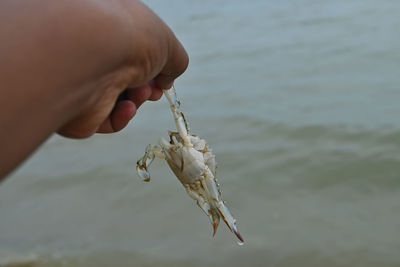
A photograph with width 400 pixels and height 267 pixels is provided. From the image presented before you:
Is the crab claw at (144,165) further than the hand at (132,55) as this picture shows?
Yes

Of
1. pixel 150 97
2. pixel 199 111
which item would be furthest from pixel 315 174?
pixel 150 97

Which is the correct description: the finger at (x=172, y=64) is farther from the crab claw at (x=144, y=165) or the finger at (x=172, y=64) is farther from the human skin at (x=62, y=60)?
the crab claw at (x=144, y=165)

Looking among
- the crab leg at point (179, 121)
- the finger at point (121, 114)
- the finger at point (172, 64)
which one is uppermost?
the finger at point (172, 64)

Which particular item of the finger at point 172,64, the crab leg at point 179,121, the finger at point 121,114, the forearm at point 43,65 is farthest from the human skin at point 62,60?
the crab leg at point 179,121

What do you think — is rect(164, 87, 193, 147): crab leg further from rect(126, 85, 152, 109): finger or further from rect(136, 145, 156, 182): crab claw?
rect(126, 85, 152, 109): finger

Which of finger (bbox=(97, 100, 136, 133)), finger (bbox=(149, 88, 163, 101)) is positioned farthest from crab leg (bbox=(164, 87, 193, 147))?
finger (bbox=(97, 100, 136, 133))

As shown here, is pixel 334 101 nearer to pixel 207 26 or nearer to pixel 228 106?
pixel 228 106

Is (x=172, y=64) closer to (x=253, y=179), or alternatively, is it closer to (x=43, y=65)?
(x=43, y=65)
